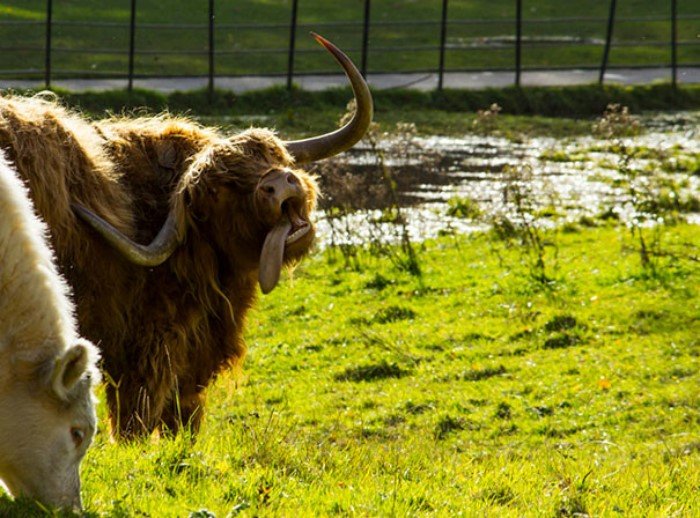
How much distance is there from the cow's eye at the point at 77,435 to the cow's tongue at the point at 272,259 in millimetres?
1988

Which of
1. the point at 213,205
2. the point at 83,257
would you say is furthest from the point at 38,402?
the point at 213,205

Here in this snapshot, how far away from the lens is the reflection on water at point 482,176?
14836mm

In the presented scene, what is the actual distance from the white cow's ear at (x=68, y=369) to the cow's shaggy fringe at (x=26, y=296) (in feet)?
0.15

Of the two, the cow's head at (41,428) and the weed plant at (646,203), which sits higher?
the cow's head at (41,428)

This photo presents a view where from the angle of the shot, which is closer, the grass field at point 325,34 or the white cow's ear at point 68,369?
the white cow's ear at point 68,369

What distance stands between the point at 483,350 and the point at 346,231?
3.65 meters

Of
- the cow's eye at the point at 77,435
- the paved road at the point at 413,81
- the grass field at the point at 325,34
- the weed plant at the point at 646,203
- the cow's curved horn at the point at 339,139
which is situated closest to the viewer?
the cow's eye at the point at 77,435

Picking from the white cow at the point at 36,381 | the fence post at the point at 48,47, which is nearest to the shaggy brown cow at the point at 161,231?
the white cow at the point at 36,381

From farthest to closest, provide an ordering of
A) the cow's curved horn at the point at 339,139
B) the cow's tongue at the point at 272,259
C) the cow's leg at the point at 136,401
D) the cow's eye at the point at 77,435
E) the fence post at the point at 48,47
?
the fence post at the point at 48,47
the cow's curved horn at the point at 339,139
the cow's leg at the point at 136,401
the cow's tongue at the point at 272,259
the cow's eye at the point at 77,435

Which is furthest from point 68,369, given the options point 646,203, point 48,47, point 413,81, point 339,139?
point 413,81

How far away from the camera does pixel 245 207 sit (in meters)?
7.11

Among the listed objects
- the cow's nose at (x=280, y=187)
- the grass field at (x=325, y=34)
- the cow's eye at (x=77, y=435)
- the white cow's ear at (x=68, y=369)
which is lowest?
the grass field at (x=325, y=34)

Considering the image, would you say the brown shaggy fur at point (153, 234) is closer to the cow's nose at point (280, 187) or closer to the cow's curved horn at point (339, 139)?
the cow's nose at point (280, 187)

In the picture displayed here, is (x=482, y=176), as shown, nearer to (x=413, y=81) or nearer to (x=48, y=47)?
(x=413, y=81)
